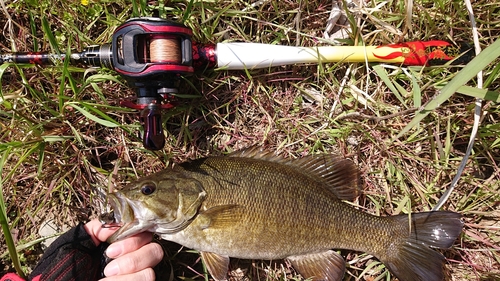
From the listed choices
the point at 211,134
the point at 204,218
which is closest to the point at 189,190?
the point at 204,218

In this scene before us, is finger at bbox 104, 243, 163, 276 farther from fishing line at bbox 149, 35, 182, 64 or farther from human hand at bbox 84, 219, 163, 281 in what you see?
fishing line at bbox 149, 35, 182, 64

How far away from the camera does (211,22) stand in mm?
3041

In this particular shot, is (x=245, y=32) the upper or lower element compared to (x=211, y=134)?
upper

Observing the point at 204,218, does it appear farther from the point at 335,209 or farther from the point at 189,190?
the point at 335,209

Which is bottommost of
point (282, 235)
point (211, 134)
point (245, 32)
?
point (282, 235)

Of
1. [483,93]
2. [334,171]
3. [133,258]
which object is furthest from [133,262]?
[483,93]

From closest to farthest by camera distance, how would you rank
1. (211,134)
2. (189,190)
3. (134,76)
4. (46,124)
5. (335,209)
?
(134,76), (189,190), (335,209), (46,124), (211,134)

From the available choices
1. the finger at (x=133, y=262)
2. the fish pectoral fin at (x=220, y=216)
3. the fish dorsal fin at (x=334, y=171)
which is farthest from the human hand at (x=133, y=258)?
the fish dorsal fin at (x=334, y=171)

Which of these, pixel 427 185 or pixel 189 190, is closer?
pixel 189 190

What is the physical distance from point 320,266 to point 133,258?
1.34 metres

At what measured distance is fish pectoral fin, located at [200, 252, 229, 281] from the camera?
273 cm

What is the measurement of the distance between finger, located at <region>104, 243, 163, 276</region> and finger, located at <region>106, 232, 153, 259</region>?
3 centimetres

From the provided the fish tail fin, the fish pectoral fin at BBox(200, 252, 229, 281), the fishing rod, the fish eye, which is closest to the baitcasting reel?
the fishing rod

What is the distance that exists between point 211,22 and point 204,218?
4.99ft
